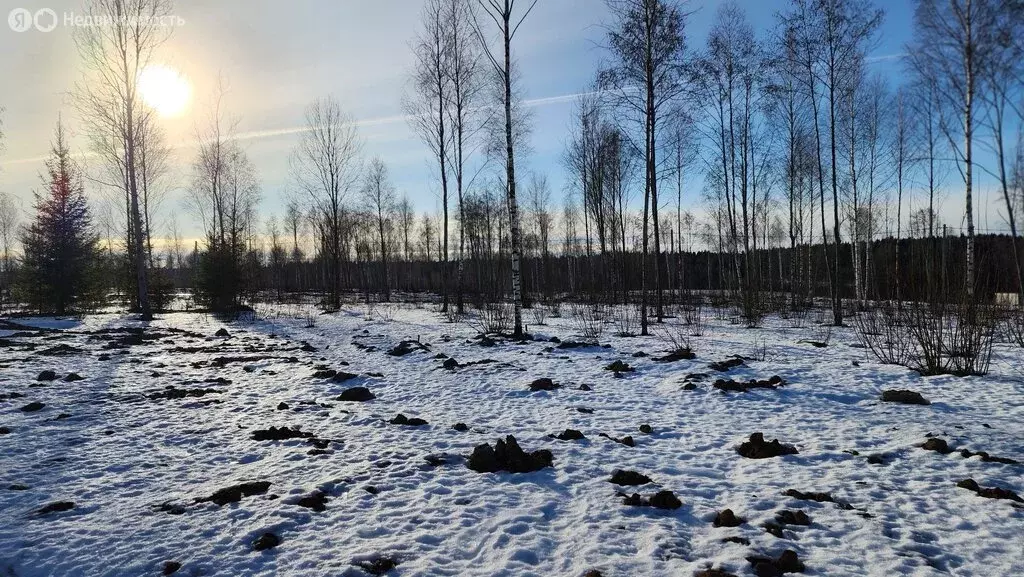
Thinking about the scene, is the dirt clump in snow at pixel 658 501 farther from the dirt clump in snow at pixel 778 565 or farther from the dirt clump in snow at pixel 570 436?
the dirt clump in snow at pixel 570 436

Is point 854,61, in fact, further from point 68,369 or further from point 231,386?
point 68,369

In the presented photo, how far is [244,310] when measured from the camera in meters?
22.7

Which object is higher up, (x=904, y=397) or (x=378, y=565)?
(x=904, y=397)

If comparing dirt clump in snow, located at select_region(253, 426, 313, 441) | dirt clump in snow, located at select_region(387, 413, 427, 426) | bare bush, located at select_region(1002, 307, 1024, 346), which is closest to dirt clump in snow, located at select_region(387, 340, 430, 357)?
dirt clump in snow, located at select_region(387, 413, 427, 426)

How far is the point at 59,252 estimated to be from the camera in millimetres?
20312

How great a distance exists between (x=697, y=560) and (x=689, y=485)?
1213mm

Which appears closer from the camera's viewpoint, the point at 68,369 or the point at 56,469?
the point at 56,469

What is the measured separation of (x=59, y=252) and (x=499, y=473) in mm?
25258

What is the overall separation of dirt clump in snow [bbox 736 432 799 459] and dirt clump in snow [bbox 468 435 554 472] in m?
2.04

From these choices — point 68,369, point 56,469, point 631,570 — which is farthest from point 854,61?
point 68,369

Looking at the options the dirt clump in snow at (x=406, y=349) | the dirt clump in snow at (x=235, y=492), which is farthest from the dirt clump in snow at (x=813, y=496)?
the dirt clump in snow at (x=406, y=349)

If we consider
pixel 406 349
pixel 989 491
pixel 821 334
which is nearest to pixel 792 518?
pixel 989 491

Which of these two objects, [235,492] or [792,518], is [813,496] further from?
[235,492]

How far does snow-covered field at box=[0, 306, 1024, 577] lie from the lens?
3.15m
